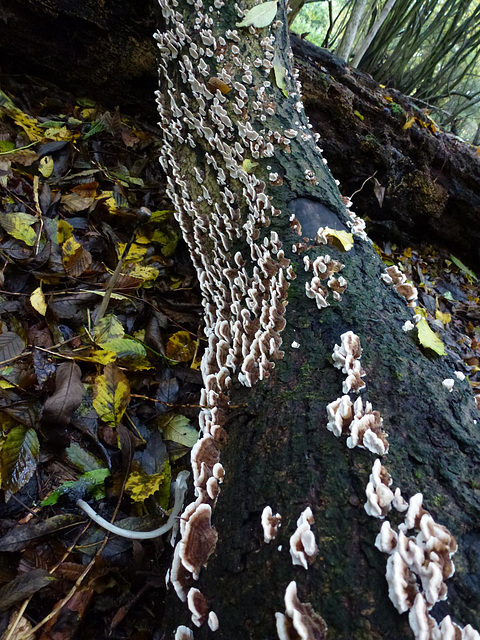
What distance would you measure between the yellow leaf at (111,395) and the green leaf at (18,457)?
0.38m

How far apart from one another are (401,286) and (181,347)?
171 centimetres

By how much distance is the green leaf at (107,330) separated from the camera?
272 centimetres

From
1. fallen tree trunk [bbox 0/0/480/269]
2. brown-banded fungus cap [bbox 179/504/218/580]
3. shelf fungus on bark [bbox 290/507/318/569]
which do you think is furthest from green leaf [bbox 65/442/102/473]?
fallen tree trunk [bbox 0/0/480/269]

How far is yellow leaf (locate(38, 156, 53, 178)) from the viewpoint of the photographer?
3.59 meters

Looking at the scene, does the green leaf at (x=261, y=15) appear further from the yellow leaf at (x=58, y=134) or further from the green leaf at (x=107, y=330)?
the green leaf at (x=107, y=330)

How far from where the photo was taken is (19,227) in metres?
2.93

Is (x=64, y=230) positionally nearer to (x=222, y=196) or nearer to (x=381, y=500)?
(x=222, y=196)

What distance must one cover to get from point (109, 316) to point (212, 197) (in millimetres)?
1381

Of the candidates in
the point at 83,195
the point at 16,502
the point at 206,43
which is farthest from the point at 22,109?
the point at 16,502

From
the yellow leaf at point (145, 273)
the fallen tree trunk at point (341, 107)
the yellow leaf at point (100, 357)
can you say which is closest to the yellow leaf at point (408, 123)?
the fallen tree trunk at point (341, 107)

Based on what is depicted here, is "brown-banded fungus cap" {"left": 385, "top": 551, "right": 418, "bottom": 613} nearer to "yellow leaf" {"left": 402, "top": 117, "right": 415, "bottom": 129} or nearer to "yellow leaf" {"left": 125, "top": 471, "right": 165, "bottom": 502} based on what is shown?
"yellow leaf" {"left": 125, "top": 471, "right": 165, "bottom": 502}

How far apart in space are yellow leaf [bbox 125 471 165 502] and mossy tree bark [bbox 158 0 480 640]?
0.39 m

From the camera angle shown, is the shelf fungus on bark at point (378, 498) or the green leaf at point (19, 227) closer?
the shelf fungus on bark at point (378, 498)


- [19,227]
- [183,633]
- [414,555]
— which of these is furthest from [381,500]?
[19,227]
